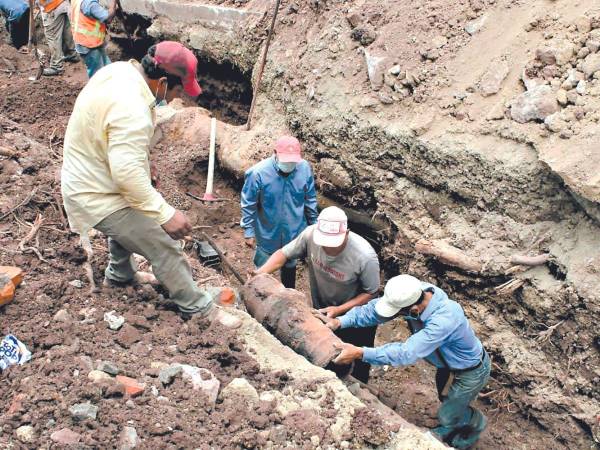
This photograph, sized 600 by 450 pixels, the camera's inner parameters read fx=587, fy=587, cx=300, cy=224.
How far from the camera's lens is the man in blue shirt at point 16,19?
963 cm

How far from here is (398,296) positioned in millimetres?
3896

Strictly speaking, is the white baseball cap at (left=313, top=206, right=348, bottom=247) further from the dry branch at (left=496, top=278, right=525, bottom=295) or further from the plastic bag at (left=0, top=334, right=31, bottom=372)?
the plastic bag at (left=0, top=334, right=31, bottom=372)

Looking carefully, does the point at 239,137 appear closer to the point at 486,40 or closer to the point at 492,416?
the point at 486,40

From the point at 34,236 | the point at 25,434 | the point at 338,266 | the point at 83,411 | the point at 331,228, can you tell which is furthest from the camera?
the point at 34,236

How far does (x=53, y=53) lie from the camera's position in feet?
31.3

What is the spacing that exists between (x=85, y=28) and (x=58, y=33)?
2219 mm

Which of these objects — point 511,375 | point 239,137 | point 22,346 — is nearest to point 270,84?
point 239,137

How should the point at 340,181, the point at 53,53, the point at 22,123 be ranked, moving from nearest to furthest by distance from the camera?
the point at 340,181, the point at 22,123, the point at 53,53

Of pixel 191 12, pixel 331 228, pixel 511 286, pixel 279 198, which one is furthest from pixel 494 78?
pixel 191 12

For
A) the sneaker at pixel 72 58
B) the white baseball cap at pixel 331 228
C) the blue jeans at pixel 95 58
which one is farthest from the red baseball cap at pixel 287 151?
the sneaker at pixel 72 58

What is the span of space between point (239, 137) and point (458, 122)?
2.84m

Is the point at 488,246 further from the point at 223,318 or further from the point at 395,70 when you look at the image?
the point at 223,318

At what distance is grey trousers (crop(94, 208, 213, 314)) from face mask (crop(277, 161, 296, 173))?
1.34 meters

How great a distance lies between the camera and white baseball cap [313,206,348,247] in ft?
13.5
